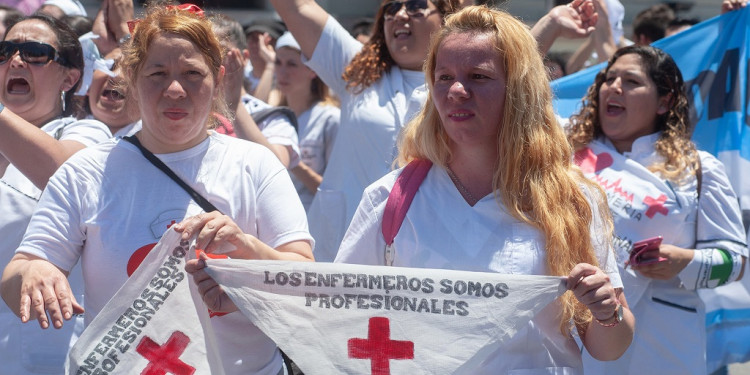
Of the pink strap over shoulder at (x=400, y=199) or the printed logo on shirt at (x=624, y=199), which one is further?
the printed logo on shirt at (x=624, y=199)

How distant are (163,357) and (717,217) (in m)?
2.49

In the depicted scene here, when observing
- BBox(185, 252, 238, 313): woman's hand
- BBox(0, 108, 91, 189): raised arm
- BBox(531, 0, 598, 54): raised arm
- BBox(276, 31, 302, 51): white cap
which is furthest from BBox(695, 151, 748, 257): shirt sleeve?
BBox(276, 31, 302, 51): white cap

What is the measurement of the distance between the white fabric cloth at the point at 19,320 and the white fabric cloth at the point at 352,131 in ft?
4.13

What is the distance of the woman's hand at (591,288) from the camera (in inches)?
94.8

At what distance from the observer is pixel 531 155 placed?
2660mm

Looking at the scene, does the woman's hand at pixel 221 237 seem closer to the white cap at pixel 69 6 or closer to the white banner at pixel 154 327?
the white banner at pixel 154 327

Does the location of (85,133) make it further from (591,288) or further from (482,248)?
(591,288)

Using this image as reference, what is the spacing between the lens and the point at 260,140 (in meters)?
4.46

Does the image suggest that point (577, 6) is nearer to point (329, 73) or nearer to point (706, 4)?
point (329, 73)

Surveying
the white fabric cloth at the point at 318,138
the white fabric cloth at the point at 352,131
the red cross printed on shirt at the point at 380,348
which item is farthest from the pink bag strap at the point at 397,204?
the white fabric cloth at the point at 318,138

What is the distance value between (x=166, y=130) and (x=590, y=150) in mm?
2138

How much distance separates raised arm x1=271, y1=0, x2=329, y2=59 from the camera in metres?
4.48

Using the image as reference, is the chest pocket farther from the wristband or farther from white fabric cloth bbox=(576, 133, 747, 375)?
white fabric cloth bbox=(576, 133, 747, 375)

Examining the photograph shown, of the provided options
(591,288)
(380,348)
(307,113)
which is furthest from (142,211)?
(307,113)
